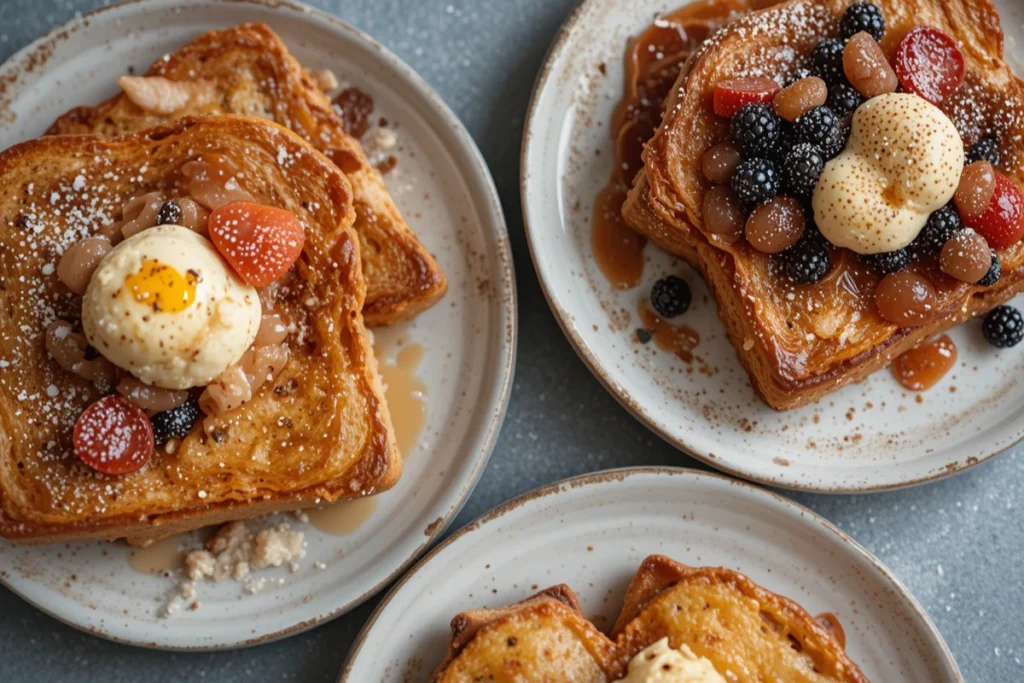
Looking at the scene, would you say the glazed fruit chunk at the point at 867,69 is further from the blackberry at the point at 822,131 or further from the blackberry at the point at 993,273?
the blackberry at the point at 993,273

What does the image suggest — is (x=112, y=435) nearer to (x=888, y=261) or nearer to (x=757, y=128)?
(x=757, y=128)

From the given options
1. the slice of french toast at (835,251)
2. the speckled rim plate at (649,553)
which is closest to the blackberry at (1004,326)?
the slice of french toast at (835,251)

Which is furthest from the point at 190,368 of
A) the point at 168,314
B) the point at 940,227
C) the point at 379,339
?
the point at 940,227

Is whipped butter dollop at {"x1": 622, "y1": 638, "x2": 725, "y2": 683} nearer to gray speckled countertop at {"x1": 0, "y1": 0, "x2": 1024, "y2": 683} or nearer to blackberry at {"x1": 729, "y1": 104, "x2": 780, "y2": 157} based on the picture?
gray speckled countertop at {"x1": 0, "y1": 0, "x2": 1024, "y2": 683}

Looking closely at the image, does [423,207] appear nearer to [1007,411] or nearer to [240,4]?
[240,4]

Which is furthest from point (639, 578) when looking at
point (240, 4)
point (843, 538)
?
point (240, 4)

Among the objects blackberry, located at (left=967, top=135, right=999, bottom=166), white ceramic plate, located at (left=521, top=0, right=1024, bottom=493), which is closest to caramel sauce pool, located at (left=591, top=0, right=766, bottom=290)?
white ceramic plate, located at (left=521, top=0, right=1024, bottom=493)
